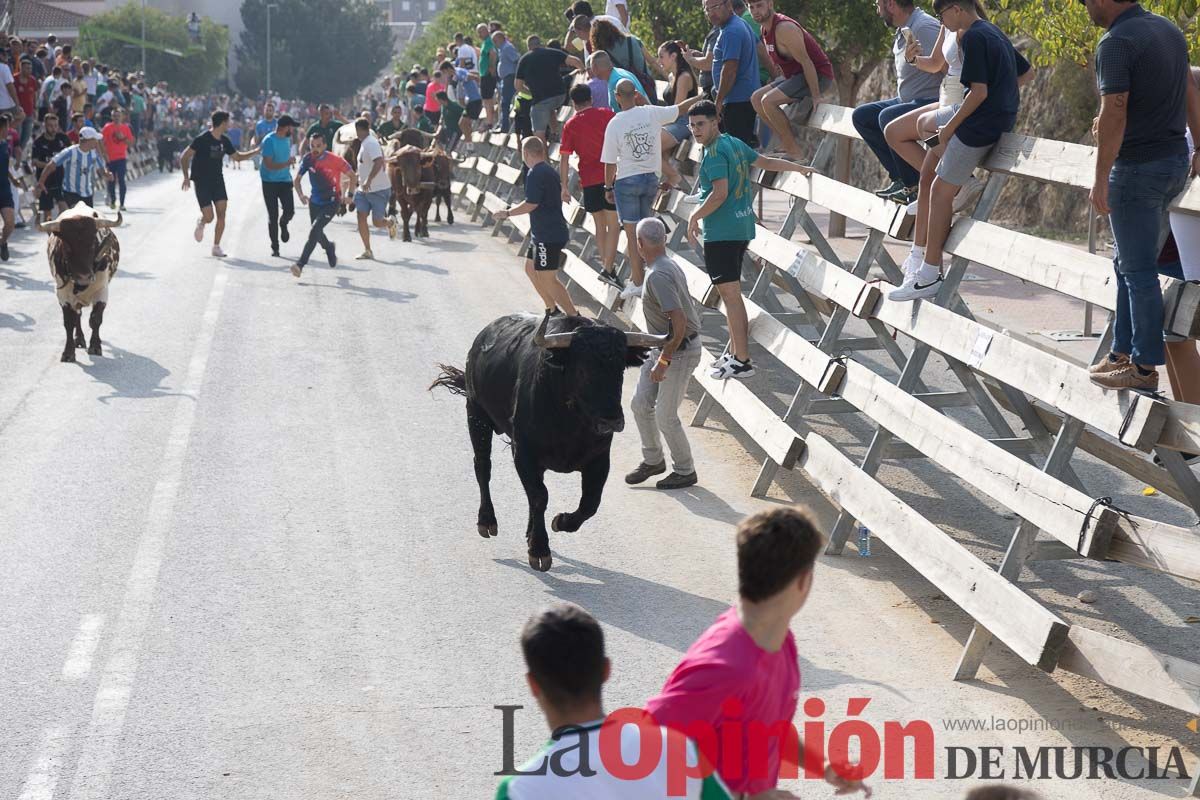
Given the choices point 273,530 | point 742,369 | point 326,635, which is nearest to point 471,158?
point 742,369

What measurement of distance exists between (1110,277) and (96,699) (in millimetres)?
5279

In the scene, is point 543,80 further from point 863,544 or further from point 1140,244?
point 1140,244

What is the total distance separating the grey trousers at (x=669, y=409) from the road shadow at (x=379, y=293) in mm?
8063

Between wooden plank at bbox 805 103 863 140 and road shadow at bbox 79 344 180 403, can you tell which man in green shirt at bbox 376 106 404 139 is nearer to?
road shadow at bbox 79 344 180 403

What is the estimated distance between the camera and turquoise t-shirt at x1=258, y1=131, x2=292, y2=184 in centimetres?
2067

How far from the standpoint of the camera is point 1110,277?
22.4 ft

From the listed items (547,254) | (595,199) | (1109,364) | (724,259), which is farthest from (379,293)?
(1109,364)

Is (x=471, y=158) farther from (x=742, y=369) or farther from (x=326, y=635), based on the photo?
(x=326, y=635)

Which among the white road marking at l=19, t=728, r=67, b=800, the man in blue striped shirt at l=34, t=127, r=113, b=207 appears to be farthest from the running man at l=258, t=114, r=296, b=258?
the white road marking at l=19, t=728, r=67, b=800

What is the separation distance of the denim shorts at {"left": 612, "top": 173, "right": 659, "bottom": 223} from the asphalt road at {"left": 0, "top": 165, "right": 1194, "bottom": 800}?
2465 mm

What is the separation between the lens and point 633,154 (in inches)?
524

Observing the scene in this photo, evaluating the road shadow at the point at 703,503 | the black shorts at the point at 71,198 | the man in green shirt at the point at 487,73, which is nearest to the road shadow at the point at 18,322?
the black shorts at the point at 71,198

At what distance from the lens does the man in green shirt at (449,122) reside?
29828 mm

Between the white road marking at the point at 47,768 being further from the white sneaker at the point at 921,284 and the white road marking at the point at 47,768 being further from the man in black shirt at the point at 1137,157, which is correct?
the white sneaker at the point at 921,284
